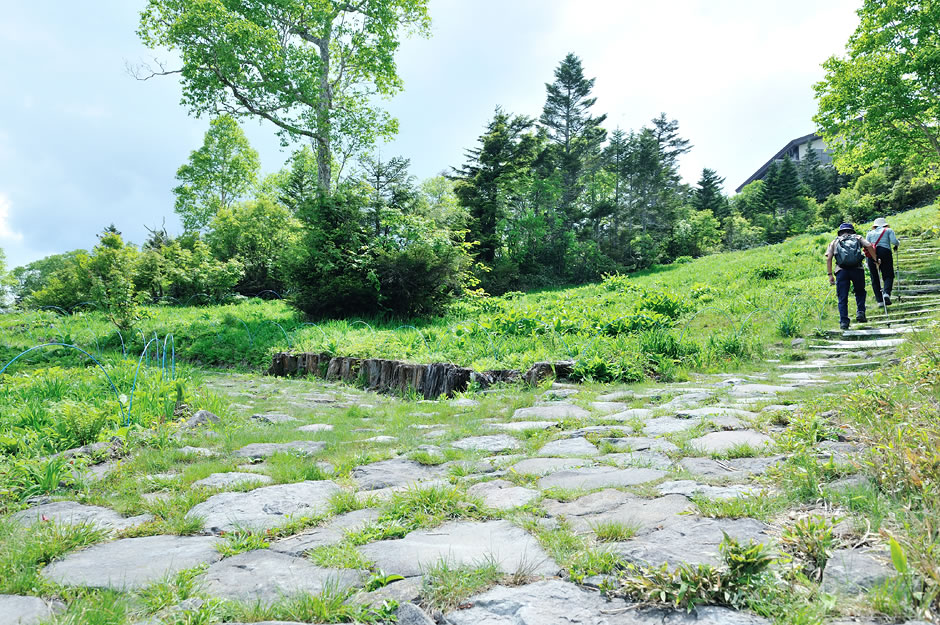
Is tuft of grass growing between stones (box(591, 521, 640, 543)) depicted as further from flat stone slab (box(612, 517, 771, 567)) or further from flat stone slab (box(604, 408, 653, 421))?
flat stone slab (box(604, 408, 653, 421))

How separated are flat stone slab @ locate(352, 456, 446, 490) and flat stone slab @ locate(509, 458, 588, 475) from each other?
508mm

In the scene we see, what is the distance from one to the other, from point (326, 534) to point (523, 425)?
2.39 meters

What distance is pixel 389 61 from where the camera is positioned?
17.8 m

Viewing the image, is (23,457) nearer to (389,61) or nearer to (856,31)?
(389,61)

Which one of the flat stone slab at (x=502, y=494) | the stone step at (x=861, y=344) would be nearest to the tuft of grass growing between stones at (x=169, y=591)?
the flat stone slab at (x=502, y=494)

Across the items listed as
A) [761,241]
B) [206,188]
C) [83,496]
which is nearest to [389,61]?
[83,496]

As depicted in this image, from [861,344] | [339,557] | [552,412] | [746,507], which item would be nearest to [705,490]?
[746,507]

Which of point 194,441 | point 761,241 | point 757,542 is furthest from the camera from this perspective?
point 761,241

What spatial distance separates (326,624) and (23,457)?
318 centimetres

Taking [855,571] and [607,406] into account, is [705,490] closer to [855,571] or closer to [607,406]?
[855,571]

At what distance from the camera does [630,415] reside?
4508mm

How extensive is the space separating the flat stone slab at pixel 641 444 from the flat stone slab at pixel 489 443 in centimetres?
69

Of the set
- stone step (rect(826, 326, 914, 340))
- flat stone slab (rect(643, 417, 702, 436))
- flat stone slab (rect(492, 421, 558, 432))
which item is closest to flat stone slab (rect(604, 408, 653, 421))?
flat stone slab (rect(643, 417, 702, 436))

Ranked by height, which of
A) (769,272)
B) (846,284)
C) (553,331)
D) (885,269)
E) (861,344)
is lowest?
(861,344)
